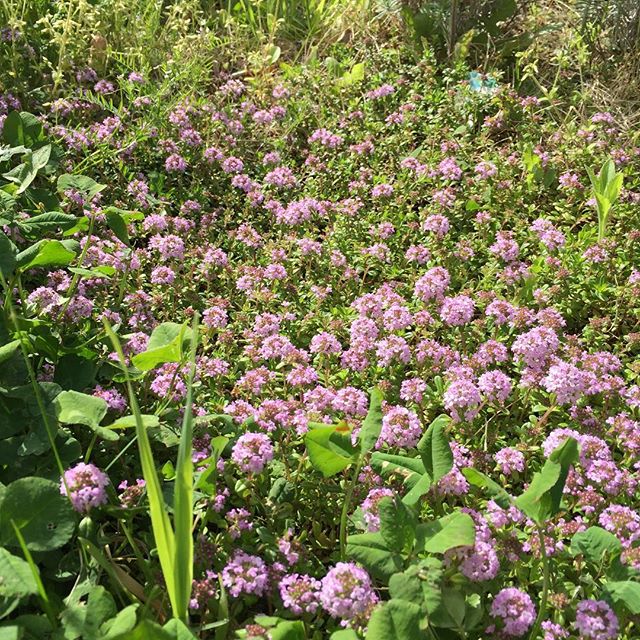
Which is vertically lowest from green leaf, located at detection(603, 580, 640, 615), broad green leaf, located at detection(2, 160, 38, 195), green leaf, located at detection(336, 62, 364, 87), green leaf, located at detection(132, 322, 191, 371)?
green leaf, located at detection(603, 580, 640, 615)

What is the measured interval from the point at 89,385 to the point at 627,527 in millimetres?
1850

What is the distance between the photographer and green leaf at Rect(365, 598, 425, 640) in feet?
5.70

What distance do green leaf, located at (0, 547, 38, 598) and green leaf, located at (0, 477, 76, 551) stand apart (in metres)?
0.12

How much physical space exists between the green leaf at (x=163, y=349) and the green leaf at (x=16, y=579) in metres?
0.67

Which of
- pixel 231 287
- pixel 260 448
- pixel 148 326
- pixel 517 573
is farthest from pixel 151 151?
pixel 517 573

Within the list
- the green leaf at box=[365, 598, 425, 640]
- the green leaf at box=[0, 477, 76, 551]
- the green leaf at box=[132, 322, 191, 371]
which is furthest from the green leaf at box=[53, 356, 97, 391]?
the green leaf at box=[365, 598, 425, 640]

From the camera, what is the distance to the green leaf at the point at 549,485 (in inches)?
72.2

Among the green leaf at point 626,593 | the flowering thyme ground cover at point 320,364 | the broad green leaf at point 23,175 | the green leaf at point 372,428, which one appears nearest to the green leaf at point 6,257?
the flowering thyme ground cover at point 320,364

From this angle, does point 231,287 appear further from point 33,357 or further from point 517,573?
point 517,573

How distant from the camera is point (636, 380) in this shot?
10.5 feet

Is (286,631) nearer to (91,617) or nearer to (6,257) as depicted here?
(91,617)

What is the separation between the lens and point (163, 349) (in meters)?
2.19

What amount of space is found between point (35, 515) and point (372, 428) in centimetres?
88

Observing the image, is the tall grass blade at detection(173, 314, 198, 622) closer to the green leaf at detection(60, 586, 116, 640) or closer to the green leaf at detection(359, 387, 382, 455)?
the green leaf at detection(60, 586, 116, 640)
